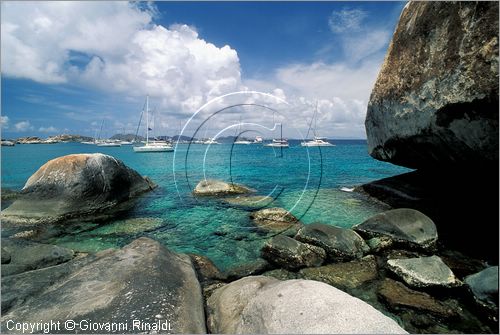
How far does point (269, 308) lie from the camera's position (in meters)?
4.53

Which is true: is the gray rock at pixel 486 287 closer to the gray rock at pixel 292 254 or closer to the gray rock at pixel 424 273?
the gray rock at pixel 424 273

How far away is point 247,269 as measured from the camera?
8195 mm

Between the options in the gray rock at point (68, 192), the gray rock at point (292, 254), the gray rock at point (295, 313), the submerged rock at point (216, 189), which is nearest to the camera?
the gray rock at point (295, 313)

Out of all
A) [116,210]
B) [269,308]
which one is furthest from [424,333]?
[116,210]

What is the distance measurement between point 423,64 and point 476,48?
1944mm

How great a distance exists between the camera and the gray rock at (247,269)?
7938 millimetres

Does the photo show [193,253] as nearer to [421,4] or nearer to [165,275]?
[165,275]

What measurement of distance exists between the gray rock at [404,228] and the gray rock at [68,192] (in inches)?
514

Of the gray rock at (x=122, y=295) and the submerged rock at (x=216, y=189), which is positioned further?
the submerged rock at (x=216, y=189)

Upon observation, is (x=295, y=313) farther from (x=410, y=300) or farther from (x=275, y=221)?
(x=275, y=221)

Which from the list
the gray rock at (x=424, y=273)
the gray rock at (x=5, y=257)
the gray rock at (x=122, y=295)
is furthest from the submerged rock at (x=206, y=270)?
the gray rock at (x=5, y=257)

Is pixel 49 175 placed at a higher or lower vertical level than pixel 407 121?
lower

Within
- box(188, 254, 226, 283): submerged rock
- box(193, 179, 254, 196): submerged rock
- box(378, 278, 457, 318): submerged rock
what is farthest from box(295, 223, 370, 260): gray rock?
box(193, 179, 254, 196): submerged rock

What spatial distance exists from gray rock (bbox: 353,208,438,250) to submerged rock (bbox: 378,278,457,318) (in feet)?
9.23
